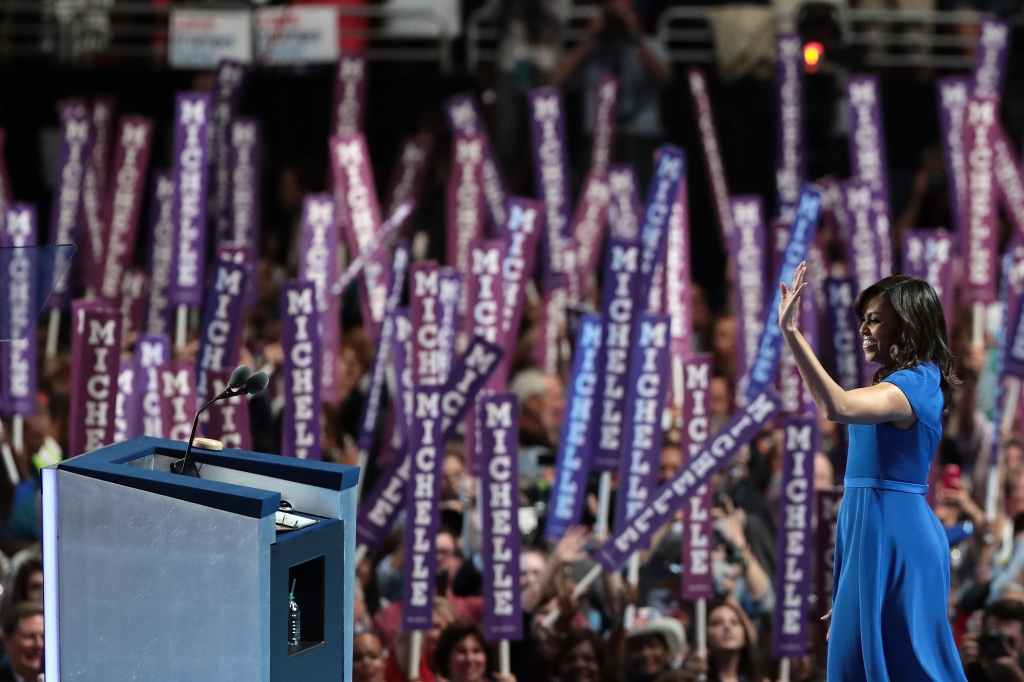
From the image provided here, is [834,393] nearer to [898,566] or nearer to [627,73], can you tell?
[898,566]

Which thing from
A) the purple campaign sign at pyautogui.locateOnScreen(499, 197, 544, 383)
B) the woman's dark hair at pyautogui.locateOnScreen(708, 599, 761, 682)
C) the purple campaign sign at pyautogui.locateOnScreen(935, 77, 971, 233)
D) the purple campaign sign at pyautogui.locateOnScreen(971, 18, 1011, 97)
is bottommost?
the woman's dark hair at pyautogui.locateOnScreen(708, 599, 761, 682)

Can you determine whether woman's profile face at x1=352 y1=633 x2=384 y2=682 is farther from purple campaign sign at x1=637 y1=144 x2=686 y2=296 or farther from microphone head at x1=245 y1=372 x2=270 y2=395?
microphone head at x1=245 y1=372 x2=270 y2=395

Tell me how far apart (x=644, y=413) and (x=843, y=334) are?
0.73m

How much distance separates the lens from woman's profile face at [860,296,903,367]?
3419 millimetres

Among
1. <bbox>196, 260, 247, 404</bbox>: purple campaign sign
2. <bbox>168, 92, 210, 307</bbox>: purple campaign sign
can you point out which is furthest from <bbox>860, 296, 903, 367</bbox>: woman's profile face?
<bbox>168, 92, 210, 307</bbox>: purple campaign sign

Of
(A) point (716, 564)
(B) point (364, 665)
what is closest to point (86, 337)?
(B) point (364, 665)

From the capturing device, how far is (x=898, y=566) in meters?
3.44

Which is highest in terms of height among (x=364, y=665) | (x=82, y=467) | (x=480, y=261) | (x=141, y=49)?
(x=141, y=49)

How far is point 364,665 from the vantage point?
5.05 meters

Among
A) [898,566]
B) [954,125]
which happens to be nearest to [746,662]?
[898,566]

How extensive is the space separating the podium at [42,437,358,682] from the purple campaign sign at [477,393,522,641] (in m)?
1.77

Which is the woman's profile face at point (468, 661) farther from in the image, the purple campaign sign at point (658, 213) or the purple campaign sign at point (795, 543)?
the purple campaign sign at point (658, 213)

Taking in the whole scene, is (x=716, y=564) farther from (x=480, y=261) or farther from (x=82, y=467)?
(x=82, y=467)

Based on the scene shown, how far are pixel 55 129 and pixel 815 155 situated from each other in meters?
4.59
